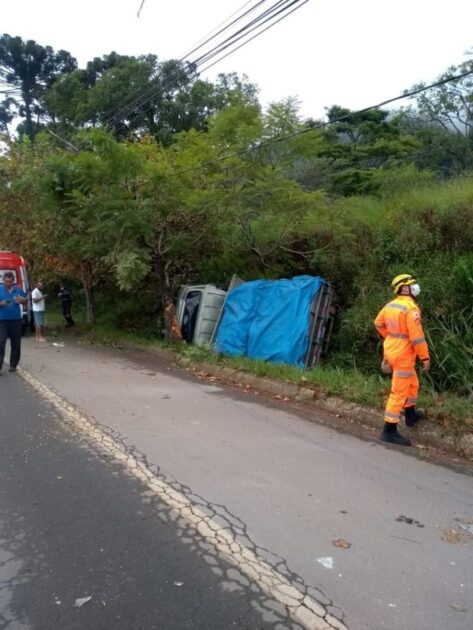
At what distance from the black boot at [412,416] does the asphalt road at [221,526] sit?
0.51m

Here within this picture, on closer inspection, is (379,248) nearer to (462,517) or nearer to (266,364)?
(266,364)

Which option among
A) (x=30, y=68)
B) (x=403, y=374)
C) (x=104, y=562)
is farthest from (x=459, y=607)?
(x=30, y=68)

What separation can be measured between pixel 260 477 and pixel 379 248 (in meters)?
6.00

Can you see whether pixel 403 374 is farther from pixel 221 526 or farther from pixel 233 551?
pixel 233 551

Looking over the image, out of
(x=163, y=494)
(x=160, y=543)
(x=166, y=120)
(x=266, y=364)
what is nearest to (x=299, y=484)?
(x=163, y=494)

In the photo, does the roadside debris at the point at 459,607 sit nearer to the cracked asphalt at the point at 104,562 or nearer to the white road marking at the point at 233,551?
the white road marking at the point at 233,551

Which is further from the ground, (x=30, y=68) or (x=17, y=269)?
(x=30, y=68)

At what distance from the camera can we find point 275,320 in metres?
10.2

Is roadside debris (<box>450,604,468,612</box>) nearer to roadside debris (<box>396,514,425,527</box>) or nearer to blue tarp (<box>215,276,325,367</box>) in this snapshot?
roadside debris (<box>396,514,425,527</box>)

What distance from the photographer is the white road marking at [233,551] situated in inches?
112

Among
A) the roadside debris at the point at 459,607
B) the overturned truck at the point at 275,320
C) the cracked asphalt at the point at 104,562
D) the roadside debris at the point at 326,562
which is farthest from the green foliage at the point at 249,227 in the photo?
the roadside debris at the point at 459,607

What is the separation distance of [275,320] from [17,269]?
943cm

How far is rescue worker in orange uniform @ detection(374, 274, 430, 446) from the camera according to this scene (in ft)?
18.8

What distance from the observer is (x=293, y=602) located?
2953mm
